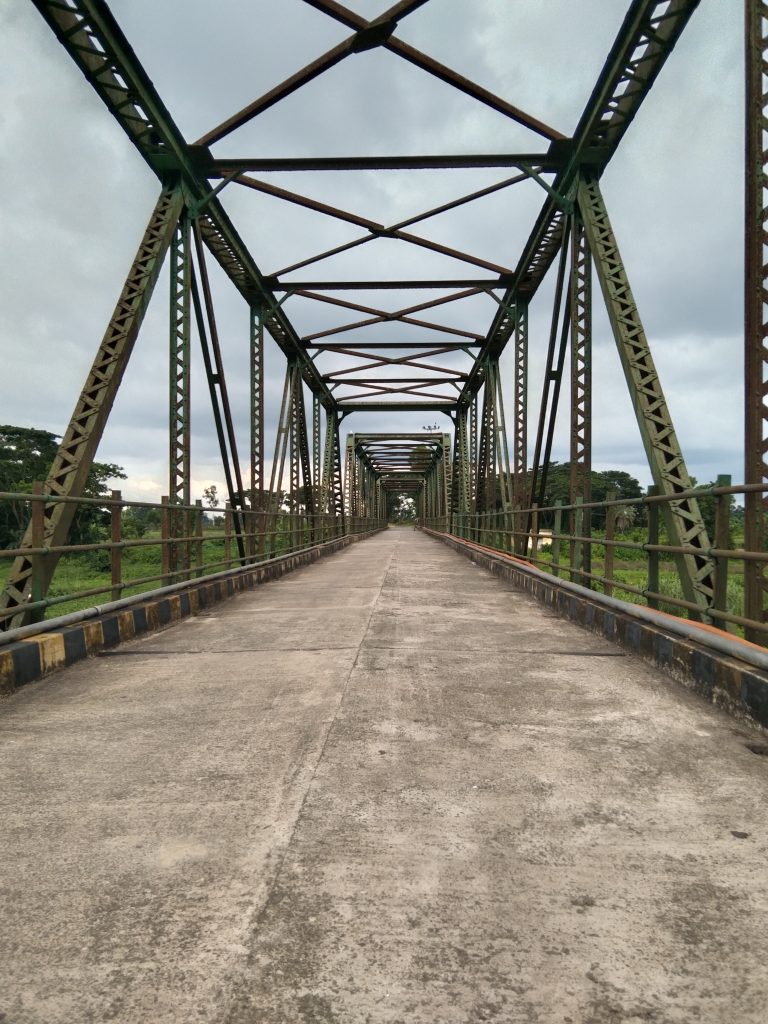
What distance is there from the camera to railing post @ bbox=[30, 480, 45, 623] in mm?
5039

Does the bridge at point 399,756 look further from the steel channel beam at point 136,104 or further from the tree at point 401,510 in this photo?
the tree at point 401,510

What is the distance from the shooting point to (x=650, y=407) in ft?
24.7

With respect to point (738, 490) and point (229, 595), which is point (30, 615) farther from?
point (738, 490)

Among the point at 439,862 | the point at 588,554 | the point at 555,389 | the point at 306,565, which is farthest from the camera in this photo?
the point at 306,565

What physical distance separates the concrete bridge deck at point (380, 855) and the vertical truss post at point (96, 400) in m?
1.87

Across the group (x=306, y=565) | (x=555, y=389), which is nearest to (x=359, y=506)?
(x=306, y=565)

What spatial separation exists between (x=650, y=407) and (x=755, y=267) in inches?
124

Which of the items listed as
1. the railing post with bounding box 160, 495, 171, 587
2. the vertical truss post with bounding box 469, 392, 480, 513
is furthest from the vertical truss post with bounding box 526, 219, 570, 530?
the vertical truss post with bounding box 469, 392, 480, 513

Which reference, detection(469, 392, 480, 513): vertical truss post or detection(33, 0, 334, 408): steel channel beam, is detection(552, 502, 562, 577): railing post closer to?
detection(33, 0, 334, 408): steel channel beam

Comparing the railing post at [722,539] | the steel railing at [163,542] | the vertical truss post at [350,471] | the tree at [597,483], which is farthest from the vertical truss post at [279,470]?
the tree at [597,483]

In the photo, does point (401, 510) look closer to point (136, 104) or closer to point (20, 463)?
point (20, 463)

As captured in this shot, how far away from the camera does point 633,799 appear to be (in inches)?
98.3

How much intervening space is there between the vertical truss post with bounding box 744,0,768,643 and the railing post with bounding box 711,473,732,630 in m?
0.14

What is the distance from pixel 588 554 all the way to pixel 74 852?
6.68 meters
